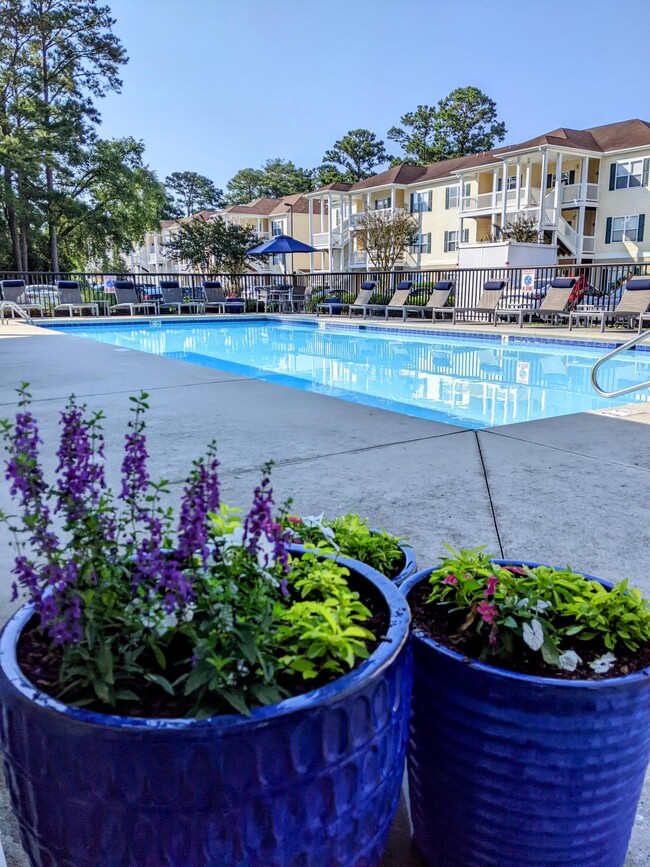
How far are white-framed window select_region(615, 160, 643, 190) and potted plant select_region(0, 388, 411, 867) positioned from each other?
27.2 m

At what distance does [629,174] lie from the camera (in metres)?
24.0

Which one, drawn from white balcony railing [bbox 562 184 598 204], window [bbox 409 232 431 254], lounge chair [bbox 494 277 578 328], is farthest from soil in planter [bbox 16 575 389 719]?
window [bbox 409 232 431 254]

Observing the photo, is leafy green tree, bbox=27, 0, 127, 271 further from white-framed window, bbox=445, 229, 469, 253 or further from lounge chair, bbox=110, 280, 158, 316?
white-framed window, bbox=445, 229, 469, 253

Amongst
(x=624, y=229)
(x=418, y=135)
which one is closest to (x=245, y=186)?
(x=418, y=135)

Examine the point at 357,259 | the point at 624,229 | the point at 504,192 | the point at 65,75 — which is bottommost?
the point at 357,259

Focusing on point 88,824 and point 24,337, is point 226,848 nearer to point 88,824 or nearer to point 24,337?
point 88,824

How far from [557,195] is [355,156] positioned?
85.9ft

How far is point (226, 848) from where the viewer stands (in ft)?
2.78

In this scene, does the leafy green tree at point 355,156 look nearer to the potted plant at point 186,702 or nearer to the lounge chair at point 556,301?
the lounge chair at point 556,301

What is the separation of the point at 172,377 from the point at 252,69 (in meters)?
20.6

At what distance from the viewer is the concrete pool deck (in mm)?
2422

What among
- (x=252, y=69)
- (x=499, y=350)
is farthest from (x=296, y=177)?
(x=499, y=350)

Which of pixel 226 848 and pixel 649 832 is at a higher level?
pixel 226 848

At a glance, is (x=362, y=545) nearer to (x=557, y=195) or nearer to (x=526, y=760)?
(x=526, y=760)
